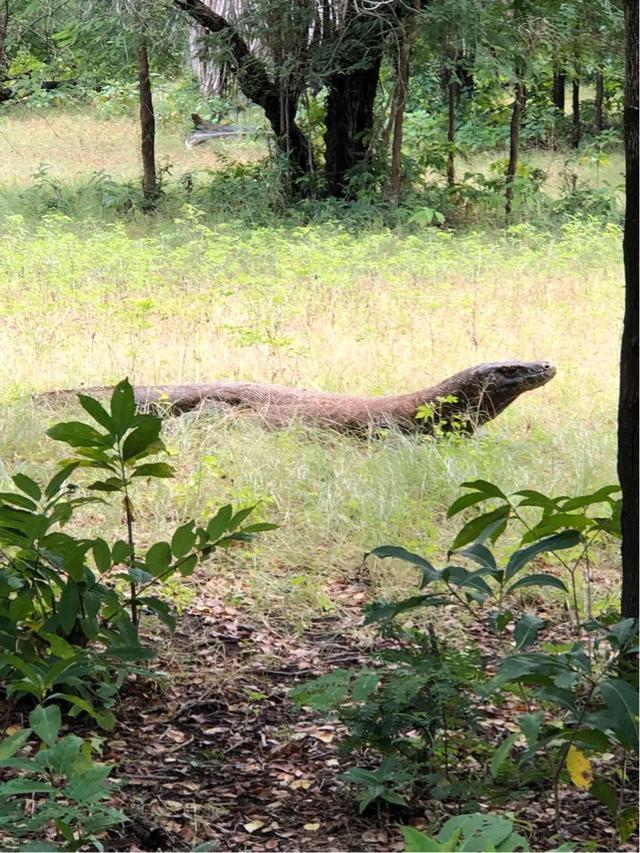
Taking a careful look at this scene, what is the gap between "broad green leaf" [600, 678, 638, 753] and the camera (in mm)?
1787

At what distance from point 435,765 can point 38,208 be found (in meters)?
11.7

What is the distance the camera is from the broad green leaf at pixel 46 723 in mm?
1947

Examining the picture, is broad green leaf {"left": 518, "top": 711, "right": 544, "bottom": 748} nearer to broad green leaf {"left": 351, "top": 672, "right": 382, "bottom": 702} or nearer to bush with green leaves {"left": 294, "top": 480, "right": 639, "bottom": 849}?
bush with green leaves {"left": 294, "top": 480, "right": 639, "bottom": 849}

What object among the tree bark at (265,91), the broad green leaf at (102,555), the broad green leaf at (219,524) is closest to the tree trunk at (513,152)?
the tree bark at (265,91)

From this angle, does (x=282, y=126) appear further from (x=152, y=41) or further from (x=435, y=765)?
(x=435, y=765)

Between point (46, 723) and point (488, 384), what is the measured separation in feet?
12.5

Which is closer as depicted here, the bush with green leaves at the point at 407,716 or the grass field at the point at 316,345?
the bush with green leaves at the point at 407,716

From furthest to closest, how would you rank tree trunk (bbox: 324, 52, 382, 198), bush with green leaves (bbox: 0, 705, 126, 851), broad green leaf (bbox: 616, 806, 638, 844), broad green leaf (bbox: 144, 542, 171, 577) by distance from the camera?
1. tree trunk (bbox: 324, 52, 382, 198)
2. broad green leaf (bbox: 144, 542, 171, 577)
3. broad green leaf (bbox: 616, 806, 638, 844)
4. bush with green leaves (bbox: 0, 705, 126, 851)

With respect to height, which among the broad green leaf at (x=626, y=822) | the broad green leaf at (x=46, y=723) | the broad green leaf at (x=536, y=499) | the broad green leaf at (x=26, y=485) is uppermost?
the broad green leaf at (x=536, y=499)

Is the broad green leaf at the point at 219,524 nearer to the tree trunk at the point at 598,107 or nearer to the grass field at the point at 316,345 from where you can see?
the grass field at the point at 316,345

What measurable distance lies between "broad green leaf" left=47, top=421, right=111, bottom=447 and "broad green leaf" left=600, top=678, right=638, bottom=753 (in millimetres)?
1382

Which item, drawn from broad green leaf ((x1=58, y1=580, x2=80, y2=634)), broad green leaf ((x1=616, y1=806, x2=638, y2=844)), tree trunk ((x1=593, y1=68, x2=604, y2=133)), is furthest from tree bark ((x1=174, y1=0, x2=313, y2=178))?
broad green leaf ((x1=616, y1=806, x2=638, y2=844))

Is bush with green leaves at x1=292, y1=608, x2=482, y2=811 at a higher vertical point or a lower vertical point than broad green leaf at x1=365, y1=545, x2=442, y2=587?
lower

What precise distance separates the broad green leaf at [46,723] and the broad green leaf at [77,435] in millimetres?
792
